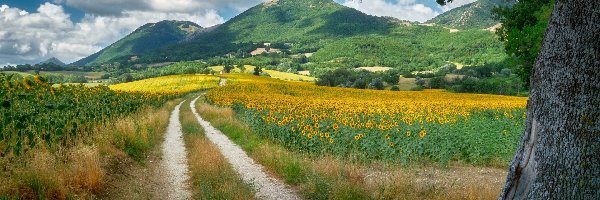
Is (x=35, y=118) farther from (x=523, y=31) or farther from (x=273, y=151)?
(x=523, y=31)

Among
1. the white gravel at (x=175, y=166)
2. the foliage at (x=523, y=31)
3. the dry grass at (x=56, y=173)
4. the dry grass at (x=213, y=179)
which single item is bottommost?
the white gravel at (x=175, y=166)

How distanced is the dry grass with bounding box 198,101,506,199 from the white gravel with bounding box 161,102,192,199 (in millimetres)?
2084

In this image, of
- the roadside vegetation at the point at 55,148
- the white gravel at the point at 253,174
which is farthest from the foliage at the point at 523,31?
the roadside vegetation at the point at 55,148

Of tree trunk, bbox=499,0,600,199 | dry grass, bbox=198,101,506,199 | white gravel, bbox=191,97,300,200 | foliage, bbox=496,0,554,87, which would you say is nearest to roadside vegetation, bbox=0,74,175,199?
white gravel, bbox=191,97,300,200

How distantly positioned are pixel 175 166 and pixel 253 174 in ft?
8.09

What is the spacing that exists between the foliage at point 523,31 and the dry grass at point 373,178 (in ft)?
36.2

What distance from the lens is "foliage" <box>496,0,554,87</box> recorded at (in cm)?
2023

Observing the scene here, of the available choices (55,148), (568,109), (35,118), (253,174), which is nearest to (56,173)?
(55,148)

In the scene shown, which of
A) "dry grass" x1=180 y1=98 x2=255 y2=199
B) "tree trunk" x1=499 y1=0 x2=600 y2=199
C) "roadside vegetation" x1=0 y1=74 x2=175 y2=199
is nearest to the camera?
"tree trunk" x1=499 y1=0 x2=600 y2=199

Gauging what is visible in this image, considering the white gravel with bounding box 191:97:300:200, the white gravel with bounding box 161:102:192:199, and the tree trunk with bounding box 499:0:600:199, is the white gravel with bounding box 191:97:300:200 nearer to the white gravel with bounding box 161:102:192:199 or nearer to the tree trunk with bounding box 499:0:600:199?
the white gravel with bounding box 161:102:192:199

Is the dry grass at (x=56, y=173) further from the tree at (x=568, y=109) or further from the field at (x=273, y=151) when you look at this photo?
the tree at (x=568, y=109)

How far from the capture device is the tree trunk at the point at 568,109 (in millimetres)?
4082

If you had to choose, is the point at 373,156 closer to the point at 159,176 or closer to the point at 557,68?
the point at 159,176

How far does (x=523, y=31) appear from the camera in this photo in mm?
22125
